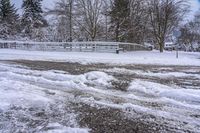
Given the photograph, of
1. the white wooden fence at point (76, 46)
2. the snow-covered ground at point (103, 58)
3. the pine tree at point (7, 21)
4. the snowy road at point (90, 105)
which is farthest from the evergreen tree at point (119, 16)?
the pine tree at point (7, 21)

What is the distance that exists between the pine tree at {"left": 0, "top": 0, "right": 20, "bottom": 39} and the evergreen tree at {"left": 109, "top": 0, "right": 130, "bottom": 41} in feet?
103

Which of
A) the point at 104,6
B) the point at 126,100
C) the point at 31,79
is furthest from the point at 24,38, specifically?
the point at 126,100

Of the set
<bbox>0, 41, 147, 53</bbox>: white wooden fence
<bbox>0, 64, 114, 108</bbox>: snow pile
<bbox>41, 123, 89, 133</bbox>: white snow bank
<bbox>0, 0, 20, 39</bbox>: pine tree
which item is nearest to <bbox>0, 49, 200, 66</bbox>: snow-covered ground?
<bbox>0, 41, 147, 53</bbox>: white wooden fence

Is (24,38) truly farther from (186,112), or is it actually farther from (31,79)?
(186,112)

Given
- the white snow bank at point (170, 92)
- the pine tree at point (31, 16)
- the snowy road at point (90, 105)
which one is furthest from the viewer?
the pine tree at point (31, 16)

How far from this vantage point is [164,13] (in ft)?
136

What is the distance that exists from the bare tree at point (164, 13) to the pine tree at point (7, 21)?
33585mm

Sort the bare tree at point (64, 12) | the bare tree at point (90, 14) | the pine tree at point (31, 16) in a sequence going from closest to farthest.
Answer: the bare tree at point (90, 14), the bare tree at point (64, 12), the pine tree at point (31, 16)

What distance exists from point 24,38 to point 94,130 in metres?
58.7

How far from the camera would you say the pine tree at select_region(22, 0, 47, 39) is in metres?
61.3

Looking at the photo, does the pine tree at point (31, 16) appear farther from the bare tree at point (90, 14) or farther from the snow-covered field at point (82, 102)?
the snow-covered field at point (82, 102)

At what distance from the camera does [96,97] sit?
740 cm

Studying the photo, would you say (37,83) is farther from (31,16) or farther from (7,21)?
(7,21)

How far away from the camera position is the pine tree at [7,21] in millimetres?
61562
